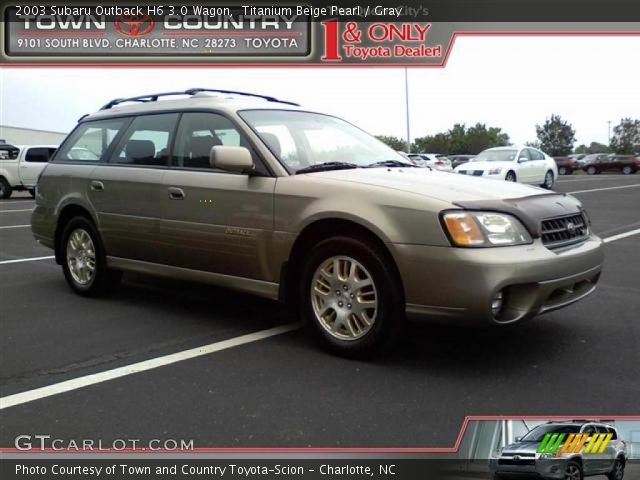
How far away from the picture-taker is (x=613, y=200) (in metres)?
16.3

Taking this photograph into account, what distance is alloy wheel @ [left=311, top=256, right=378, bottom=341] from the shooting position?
3883mm

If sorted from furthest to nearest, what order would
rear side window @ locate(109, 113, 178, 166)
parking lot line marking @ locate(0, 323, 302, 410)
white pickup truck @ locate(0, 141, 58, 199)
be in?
white pickup truck @ locate(0, 141, 58, 199) → rear side window @ locate(109, 113, 178, 166) → parking lot line marking @ locate(0, 323, 302, 410)

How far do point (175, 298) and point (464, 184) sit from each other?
9.51 feet

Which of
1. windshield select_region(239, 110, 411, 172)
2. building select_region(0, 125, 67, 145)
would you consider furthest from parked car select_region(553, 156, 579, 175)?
windshield select_region(239, 110, 411, 172)

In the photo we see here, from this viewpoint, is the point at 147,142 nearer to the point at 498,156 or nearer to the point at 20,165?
the point at 498,156

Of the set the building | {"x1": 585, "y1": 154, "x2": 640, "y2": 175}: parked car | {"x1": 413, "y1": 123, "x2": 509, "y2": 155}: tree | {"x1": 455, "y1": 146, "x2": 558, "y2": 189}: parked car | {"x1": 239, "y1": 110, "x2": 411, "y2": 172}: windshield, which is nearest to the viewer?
{"x1": 239, "y1": 110, "x2": 411, "y2": 172}: windshield

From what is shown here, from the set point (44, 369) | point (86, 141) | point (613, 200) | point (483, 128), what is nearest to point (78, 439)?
point (44, 369)

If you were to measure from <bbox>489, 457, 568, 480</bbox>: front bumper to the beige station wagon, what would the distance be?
41.9 inches

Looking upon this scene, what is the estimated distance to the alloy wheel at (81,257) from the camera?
5.65 m

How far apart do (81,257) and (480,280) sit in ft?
12.6

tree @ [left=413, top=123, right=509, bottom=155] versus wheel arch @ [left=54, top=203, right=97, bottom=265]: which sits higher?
tree @ [left=413, top=123, right=509, bottom=155]

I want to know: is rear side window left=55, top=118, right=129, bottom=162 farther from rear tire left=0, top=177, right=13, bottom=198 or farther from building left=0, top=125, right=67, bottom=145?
building left=0, top=125, right=67, bottom=145

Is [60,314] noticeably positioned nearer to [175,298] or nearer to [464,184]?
[175,298]

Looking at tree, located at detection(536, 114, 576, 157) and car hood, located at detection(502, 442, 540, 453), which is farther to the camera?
tree, located at detection(536, 114, 576, 157)
